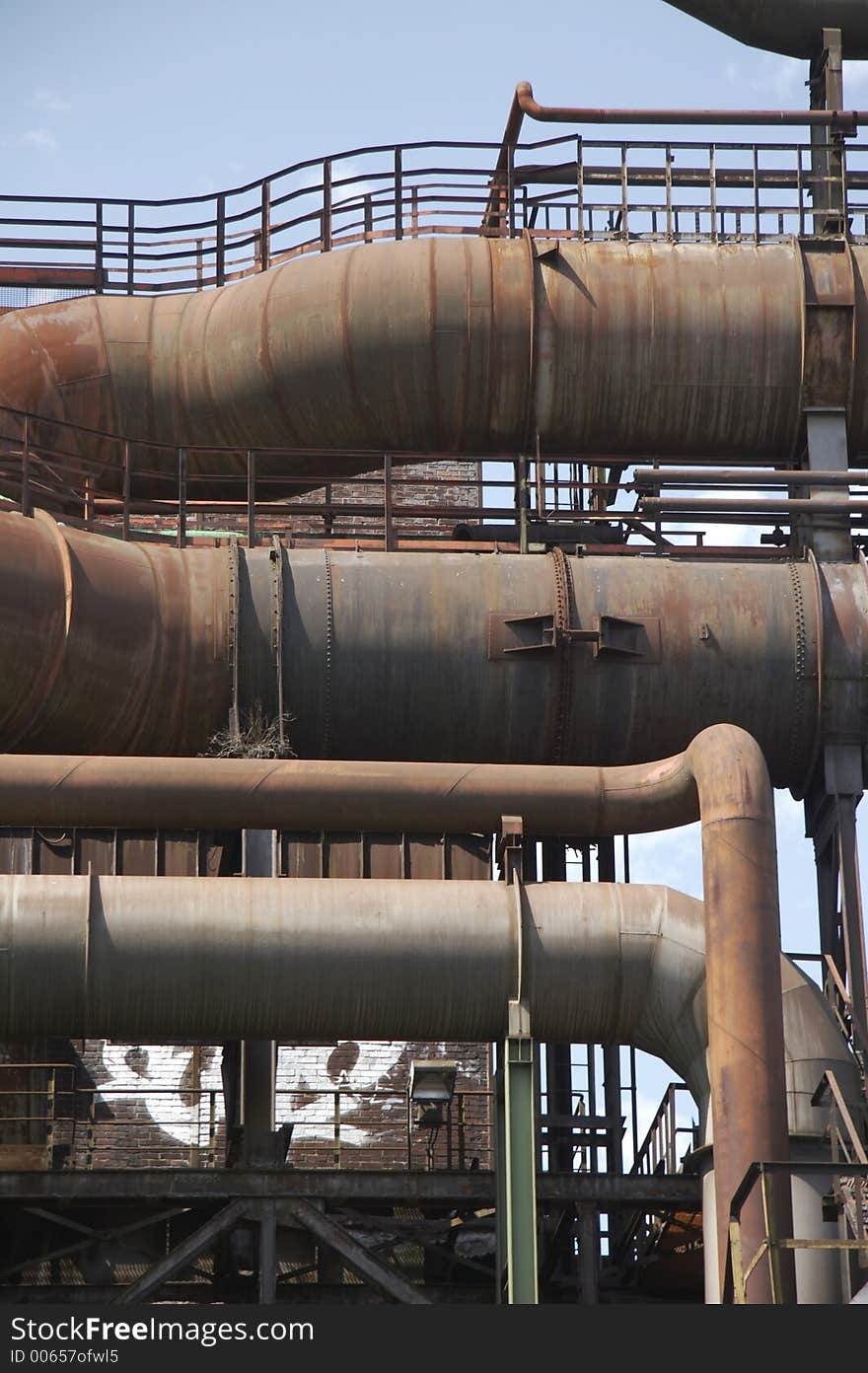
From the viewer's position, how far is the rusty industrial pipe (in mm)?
17562

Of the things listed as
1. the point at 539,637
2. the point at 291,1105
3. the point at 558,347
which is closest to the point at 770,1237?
the point at 539,637

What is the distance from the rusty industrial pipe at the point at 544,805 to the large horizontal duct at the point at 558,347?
557 centimetres

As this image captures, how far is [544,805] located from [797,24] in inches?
479

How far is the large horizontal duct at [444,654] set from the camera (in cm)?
2094

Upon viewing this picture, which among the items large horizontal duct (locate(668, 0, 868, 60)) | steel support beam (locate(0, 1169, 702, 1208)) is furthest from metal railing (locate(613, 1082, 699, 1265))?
large horizontal duct (locate(668, 0, 868, 60))

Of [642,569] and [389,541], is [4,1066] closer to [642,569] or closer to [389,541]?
[389,541]

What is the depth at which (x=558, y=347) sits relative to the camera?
923 inches

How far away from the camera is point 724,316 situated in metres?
23.4

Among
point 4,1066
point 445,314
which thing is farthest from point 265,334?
point 4,1066

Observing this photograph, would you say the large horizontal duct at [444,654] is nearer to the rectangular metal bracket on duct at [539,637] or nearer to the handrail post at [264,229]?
the rectangular metal bracket on duct at [539,637]

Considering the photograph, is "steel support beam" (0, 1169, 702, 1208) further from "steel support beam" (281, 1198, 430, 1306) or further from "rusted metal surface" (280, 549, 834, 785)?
"rusted metal surface" (280, 549, 834, 785)

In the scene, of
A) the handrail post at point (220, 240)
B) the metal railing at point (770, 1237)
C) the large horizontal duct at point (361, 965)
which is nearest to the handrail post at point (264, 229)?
the handrail post at point (220, 240)

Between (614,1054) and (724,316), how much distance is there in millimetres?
7777

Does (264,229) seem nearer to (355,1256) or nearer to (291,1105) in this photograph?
(291,1105)
